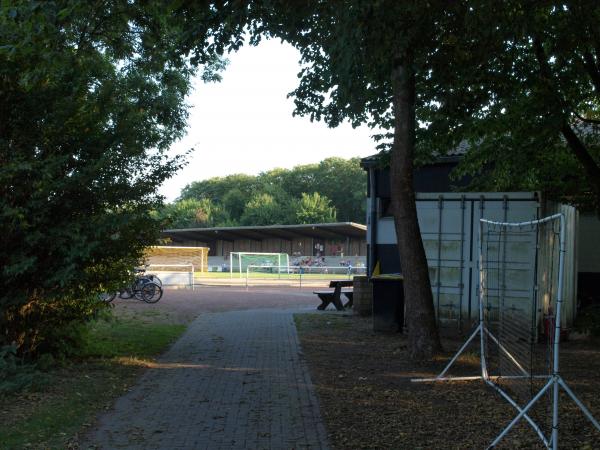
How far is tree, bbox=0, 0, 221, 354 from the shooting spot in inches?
331

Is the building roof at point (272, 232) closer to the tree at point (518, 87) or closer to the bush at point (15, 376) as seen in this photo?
the tree at point (518, 87)

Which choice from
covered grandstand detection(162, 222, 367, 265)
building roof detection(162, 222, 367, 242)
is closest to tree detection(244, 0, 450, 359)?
building roof detection(162, 222, 367, 242)

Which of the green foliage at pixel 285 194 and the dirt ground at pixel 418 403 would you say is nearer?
the dirt ground at pixel 418 403

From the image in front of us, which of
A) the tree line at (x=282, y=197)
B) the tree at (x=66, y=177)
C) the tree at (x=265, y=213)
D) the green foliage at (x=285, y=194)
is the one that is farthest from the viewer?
the green foliage at (x=285, y=194)

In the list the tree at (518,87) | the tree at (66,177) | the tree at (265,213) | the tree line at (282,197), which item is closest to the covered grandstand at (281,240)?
the tree line at (282,197)

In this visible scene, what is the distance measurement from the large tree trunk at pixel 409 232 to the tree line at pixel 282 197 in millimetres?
76212

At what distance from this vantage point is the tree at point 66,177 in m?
8.41

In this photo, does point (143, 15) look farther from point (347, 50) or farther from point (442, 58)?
point (442, 58)

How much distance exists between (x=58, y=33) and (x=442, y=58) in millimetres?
6430

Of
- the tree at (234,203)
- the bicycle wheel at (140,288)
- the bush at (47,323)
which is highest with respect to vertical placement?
the tree at (234,203)

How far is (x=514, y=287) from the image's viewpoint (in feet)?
41.0

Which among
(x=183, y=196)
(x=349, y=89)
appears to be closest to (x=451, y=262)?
(x=349, y=89)

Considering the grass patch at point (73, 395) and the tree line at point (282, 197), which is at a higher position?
the tree line at point (282, 197)

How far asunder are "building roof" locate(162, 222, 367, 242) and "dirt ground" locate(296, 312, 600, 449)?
49.3 m
